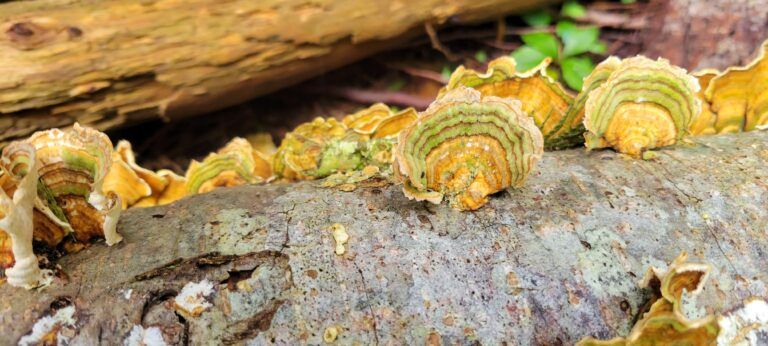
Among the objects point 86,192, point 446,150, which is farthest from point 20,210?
point 446,150

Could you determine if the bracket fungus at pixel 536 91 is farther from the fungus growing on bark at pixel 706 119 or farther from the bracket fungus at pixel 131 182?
the bracket fungus at pixel 131 182

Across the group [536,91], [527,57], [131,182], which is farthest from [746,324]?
[527,57]

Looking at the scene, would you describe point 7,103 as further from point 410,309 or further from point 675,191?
point 675,191

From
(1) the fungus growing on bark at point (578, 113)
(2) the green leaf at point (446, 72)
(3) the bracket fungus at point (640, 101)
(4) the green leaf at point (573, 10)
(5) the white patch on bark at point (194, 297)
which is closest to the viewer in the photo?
(5) the white patch on bark at point (194, 297)

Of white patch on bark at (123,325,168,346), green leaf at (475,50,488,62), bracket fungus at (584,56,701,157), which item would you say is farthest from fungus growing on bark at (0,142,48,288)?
green leaf at (475,50,488,62)

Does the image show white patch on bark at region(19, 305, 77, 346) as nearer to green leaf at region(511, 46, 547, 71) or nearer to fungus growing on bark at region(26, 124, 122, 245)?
fungus growing on bark at region(26, 124, 122, 245)

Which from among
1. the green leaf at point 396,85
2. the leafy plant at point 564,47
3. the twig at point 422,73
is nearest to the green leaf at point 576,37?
the leafy plant at point 564,47
